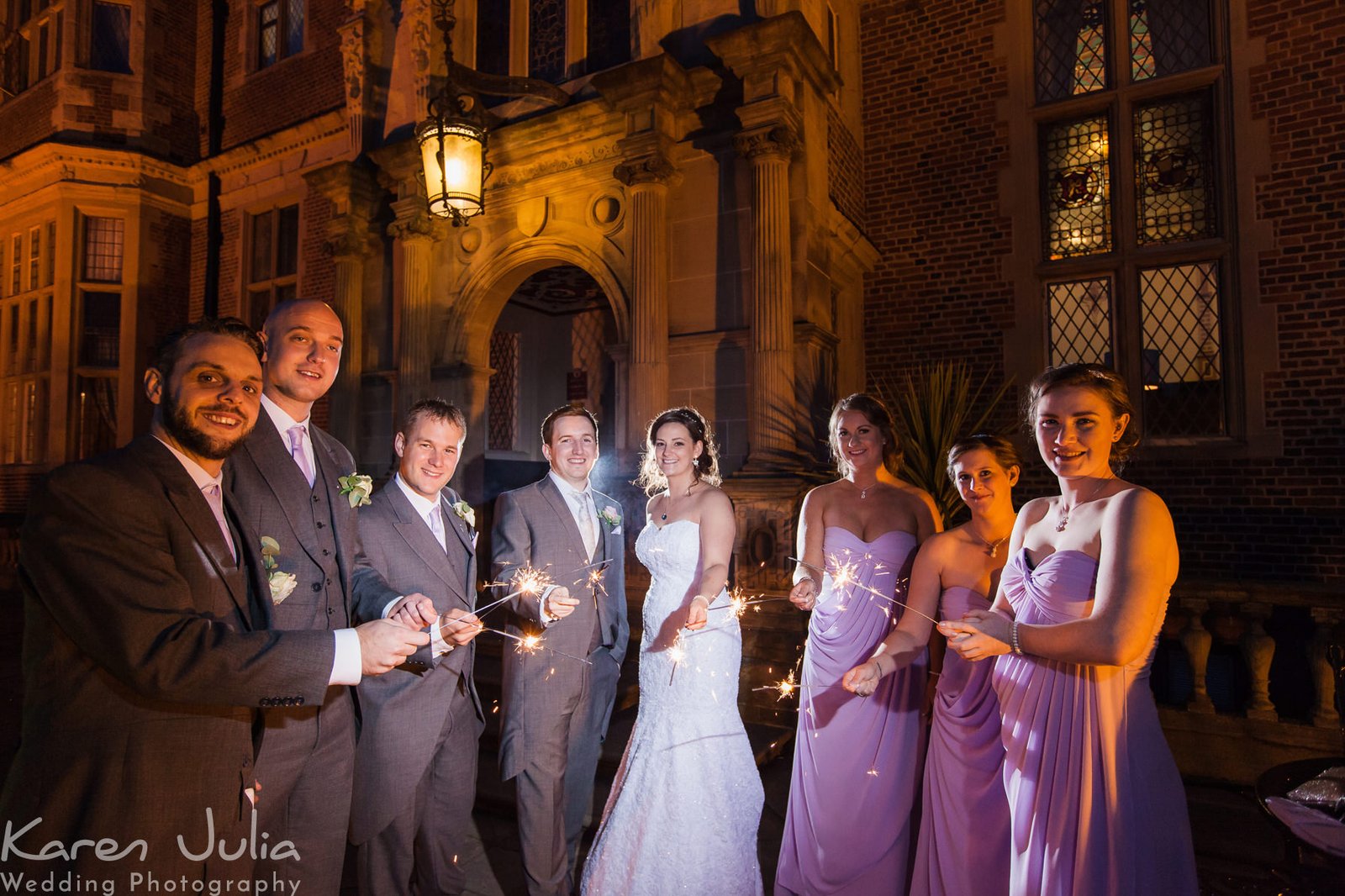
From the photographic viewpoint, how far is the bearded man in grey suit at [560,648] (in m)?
3.03

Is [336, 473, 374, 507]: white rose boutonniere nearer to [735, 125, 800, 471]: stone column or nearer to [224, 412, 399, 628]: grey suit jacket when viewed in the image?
[224, 412, 399, 628]: grey suit jacket

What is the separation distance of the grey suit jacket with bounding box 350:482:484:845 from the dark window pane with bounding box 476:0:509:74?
698 centimetres

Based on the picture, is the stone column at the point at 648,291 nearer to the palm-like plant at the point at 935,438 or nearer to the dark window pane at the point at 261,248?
the palm-like plant at the point at 935,438

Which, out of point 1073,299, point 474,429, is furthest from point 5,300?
point 1073,299

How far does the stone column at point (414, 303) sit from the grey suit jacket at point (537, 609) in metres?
4.98

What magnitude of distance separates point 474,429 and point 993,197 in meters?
6.21

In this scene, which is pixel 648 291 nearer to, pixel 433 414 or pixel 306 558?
pixel 433 414

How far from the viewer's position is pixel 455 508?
9.76 feet

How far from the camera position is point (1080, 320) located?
6930 millimetres

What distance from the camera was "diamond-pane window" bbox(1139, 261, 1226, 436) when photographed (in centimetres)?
634

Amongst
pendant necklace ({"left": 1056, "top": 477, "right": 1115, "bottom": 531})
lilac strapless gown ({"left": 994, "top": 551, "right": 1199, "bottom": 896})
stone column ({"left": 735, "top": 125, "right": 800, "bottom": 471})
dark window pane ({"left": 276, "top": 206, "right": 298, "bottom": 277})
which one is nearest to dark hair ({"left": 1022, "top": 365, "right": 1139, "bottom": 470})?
pendant necklace ({"left": 1056, "top": 477, "right": 1115, "bottom": 531})

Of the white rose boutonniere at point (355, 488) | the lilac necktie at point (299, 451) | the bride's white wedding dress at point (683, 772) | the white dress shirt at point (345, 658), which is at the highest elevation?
the lilac necktie at point (299, 451)

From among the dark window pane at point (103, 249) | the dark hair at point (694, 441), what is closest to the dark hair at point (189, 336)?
the dark hair at point (694, 441)

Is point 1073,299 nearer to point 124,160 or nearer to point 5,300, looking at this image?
point 124,160
